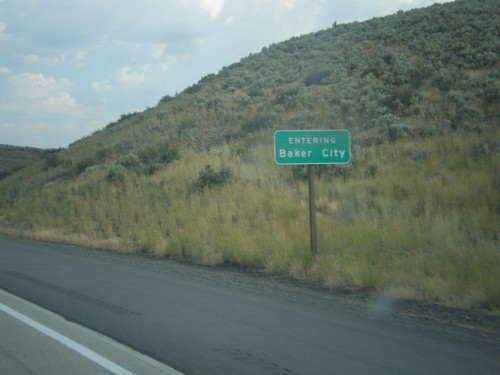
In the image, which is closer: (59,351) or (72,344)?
(59,351)

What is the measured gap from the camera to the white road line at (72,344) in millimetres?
5973

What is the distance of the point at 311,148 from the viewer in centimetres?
1355

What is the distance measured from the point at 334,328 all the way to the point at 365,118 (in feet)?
68.6

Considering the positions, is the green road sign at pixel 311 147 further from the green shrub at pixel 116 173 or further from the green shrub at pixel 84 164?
the green shrub at pixel 84 164

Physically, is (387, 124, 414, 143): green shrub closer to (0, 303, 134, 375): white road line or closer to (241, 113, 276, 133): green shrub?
(241, 113, 276, 133): green shrub

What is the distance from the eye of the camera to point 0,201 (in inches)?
1442

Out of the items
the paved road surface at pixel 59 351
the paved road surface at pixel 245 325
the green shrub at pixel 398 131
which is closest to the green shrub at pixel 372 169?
the green shrub at pixel 398 131

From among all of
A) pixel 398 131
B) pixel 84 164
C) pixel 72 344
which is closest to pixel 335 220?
pixel 398 131

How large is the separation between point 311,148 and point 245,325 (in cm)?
673

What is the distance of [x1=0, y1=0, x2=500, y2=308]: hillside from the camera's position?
38.6ft

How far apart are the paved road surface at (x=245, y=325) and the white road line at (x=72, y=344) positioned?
48 cm

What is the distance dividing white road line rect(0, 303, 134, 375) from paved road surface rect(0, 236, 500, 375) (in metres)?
0.48

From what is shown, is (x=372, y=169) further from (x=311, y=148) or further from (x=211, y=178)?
(x=311, y=148)

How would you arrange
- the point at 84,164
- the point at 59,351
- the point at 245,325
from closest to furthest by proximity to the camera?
the point at 59,351 → the point at 245,325 → the point at 84,164
